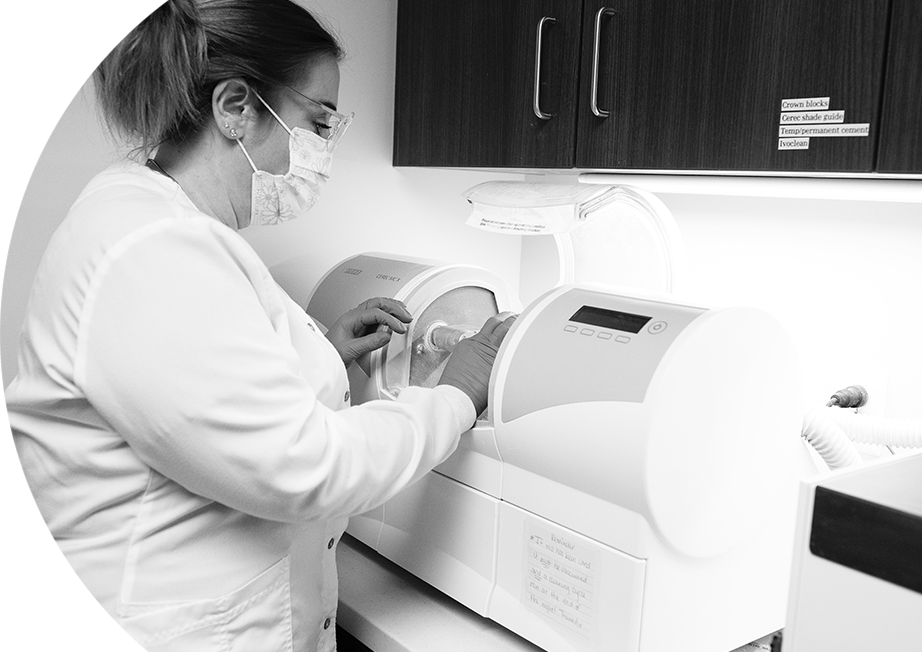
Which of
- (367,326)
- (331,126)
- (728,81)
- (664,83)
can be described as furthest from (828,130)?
(367,326)

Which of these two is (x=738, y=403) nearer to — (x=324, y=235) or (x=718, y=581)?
(x=718, y=581)

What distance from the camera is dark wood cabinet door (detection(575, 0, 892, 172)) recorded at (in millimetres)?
1019

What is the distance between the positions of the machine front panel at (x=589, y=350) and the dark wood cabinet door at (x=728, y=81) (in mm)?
A: 256

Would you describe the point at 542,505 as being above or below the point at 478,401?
below

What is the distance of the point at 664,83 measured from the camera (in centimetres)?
122

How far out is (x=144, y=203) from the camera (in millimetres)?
932

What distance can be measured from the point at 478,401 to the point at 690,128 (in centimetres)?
50

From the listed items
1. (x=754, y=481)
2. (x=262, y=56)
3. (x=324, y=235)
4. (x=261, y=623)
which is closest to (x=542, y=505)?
(x=754, y=481)

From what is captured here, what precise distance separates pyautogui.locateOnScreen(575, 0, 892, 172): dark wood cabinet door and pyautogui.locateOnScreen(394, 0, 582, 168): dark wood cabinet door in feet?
0.20

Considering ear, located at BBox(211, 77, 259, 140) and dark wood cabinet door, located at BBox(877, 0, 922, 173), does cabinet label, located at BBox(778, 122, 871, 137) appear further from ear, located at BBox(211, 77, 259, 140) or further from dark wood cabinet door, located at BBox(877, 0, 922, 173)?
ear, located at BBox(211, 77, 259, 140)

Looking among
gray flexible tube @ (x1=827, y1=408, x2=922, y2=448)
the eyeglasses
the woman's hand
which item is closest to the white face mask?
the eyeglasses

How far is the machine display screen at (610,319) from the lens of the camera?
105 cm

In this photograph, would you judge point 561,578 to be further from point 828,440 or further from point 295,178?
point 295,178

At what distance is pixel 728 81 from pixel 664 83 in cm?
11
